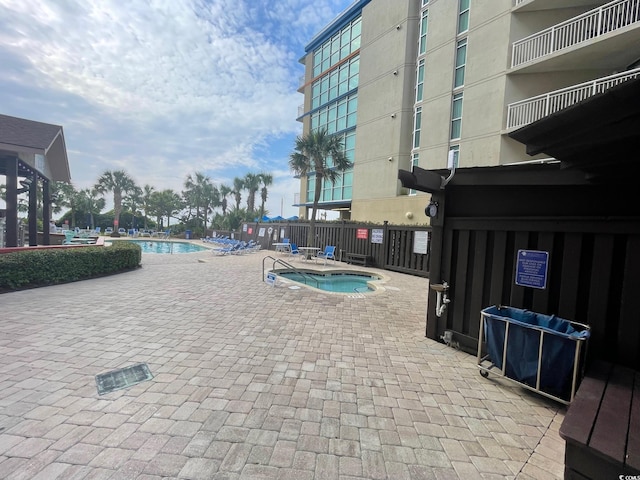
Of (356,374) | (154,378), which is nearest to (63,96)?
(154,378)

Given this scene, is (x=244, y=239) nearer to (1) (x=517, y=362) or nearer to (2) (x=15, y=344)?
(2) (x=15, y=344)

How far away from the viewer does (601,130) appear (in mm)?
1846

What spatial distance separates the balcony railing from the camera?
9.91m

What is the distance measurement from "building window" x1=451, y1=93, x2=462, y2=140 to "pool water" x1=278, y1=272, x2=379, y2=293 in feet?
30.4

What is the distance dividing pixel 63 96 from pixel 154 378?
18467 mm

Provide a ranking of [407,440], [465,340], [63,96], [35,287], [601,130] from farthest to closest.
Result: [63,96] → [35,287] → [465,340] → [407,440] → [601,130]

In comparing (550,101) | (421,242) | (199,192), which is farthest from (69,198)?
(550,101)

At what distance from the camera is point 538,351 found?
106 inches

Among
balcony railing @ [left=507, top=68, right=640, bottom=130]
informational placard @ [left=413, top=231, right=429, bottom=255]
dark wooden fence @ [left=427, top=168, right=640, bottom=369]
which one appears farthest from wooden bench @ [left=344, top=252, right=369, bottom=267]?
dark wooden fence @ [left=427, top=168, right=640, bottom=369]

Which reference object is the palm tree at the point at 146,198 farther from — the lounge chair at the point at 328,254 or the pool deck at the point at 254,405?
the pool deck at the point at 254,405

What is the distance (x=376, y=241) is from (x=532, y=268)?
9416mm

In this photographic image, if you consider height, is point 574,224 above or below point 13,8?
below

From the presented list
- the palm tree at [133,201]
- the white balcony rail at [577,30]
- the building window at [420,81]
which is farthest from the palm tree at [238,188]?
the white balcony rail at [577,30]

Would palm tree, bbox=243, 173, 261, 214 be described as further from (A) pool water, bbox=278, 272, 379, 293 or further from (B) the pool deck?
(B) the pool deck
